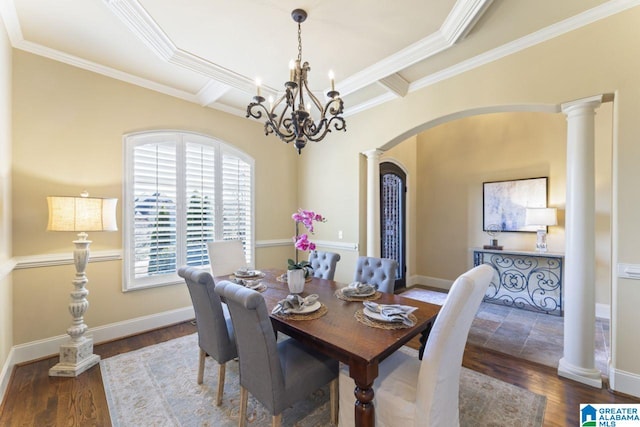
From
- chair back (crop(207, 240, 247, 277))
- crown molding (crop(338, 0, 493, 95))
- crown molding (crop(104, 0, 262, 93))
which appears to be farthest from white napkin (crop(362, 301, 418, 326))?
crown molding (crop(104, 0, 262, 93))

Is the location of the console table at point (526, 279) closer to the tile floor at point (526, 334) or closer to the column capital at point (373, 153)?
the tile floor at point (526, 334)

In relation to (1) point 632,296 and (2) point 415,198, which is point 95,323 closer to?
(1) point 632,296

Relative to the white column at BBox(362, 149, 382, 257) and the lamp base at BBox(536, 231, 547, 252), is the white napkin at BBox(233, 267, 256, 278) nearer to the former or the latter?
the white column at BBox(362, 149, 382, 257)

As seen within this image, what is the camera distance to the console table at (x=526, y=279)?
156 inches

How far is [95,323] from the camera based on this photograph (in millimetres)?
2971

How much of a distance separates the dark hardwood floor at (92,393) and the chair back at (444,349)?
1.20 m

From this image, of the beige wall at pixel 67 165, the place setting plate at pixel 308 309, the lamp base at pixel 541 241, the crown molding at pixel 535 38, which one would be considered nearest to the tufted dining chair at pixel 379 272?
the place setting plate at pixel 308 309

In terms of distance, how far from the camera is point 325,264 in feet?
10.1

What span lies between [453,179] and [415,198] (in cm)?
82

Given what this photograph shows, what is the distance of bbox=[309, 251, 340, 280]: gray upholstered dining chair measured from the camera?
301 cm

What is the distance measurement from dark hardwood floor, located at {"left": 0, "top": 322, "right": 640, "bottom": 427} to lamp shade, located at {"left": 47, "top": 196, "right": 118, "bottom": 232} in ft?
4.35

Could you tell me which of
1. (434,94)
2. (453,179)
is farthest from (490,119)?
(434,94)

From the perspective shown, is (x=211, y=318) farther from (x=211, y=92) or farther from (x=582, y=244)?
(x=582, y=244)

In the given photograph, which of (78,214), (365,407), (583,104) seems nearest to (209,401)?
(365,407)
